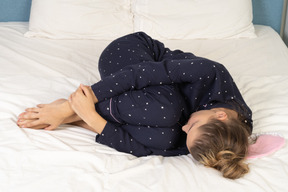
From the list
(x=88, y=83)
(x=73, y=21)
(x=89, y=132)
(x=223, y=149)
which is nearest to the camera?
(x=223, y=149)

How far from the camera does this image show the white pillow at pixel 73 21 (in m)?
2.07

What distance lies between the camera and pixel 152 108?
130cm

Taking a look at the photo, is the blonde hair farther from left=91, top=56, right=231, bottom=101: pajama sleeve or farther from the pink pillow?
left=91, top=56, right=231, bottom=101: pajama sleeve

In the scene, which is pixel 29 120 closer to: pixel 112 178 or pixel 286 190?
pixel 112 178

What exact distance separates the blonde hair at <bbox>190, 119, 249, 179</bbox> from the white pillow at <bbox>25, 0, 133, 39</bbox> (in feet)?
3.73

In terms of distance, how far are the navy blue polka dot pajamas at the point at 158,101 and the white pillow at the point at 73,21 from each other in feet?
2.63

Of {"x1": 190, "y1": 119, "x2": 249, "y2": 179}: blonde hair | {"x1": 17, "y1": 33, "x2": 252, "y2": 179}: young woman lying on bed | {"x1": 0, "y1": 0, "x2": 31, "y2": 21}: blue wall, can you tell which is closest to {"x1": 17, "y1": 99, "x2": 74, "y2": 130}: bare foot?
{"x1": 17, "y1": 33, "x2": 252, "y2": 179}: young woman lying on bed

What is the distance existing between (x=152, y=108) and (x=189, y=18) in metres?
1.01

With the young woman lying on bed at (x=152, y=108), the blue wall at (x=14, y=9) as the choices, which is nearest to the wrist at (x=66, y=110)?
the young woman lying on bed at (x=152, y=108)

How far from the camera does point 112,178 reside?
3.62ft

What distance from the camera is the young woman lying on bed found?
4.25 ft

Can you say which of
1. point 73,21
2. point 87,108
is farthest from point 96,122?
point 73,21

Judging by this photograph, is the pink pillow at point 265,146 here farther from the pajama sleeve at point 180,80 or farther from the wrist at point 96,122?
the wrist at point 96,122

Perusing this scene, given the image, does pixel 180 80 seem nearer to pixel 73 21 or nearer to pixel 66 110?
pixel 66 110
